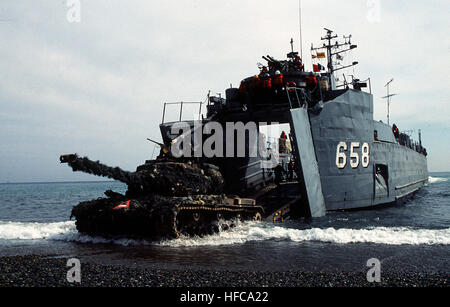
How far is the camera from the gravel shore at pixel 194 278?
5.88 m

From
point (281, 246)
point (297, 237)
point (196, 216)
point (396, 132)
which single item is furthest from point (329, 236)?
point (396, 132)

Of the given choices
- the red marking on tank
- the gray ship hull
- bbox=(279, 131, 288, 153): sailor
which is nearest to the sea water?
the red marking on tank

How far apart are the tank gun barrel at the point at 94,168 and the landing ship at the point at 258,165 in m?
0.03

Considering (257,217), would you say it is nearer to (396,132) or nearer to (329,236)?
(329,236)

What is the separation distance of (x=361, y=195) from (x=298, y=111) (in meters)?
5.09

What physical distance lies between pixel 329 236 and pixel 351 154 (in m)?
5.21

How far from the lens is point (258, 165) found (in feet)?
54.9

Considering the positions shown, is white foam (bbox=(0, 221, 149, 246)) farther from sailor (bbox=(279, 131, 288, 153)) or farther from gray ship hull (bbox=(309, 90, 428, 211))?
sailor (bbox=(279, 131, 288, 153))

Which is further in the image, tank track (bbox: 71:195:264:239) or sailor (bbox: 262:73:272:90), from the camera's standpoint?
sailor (bbox: 262:73:272:90)

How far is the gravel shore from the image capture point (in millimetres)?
5875

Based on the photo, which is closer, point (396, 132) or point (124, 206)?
point (124, 206)

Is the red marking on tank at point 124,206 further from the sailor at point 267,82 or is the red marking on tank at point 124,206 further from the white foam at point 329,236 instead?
the sailor at point 267,82

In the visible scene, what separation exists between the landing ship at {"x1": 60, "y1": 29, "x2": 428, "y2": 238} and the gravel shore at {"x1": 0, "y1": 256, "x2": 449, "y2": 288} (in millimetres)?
2568
